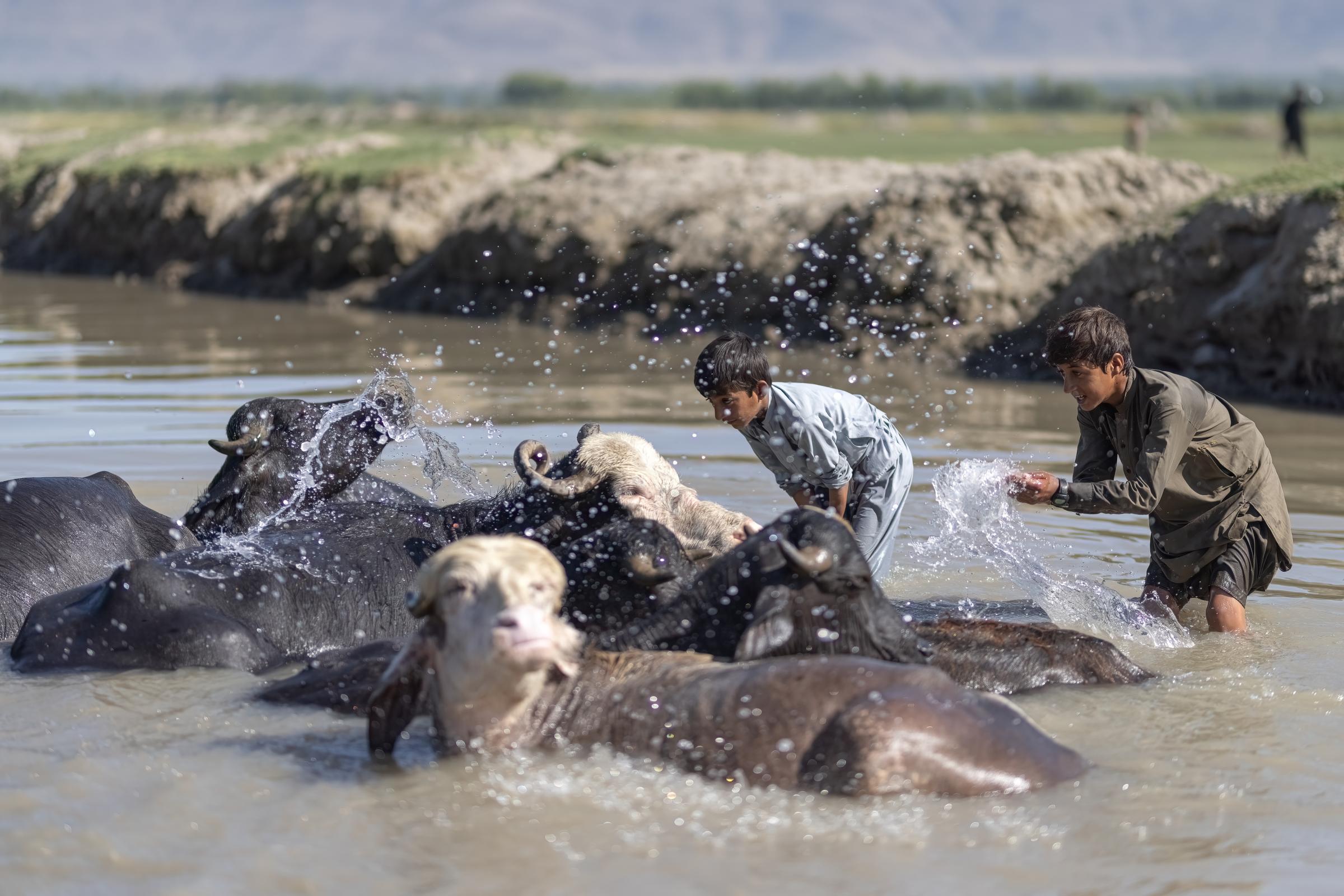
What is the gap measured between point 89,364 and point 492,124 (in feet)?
118

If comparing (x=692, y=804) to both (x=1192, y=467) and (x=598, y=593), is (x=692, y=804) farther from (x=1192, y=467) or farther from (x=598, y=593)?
(x=1192, y=467)

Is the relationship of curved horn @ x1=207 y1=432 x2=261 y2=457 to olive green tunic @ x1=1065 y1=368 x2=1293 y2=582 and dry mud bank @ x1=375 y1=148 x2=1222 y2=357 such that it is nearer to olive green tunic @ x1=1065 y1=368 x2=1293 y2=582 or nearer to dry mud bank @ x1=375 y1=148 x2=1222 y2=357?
olive green tunic @ x1=1065 y1=368 x2=1293 y2=582

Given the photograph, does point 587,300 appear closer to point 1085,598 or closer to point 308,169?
point 308,169

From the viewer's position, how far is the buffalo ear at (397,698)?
17.3ft

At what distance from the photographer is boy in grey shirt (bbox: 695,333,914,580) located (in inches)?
283

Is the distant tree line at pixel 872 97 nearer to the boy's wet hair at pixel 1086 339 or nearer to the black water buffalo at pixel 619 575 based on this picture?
the boy's wet hair at pixel 1086 339

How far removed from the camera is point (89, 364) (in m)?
16.0

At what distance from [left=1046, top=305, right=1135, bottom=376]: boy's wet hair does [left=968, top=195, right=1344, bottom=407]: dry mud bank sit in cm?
675

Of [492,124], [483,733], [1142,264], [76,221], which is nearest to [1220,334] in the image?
[1142,264]

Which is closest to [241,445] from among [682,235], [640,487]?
[640,487]

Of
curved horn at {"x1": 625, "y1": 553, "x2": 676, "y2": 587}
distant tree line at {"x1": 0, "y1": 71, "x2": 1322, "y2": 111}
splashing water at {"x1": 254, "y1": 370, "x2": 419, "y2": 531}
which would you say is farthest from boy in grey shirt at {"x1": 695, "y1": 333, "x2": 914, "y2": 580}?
distant tree line at {"x1": 0, "y1": 71, "x2": 1322, "y2": 111}

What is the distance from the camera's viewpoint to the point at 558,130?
130 ft

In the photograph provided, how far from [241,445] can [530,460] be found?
160 centimetres

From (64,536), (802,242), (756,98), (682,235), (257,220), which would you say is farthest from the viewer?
(756,98)
